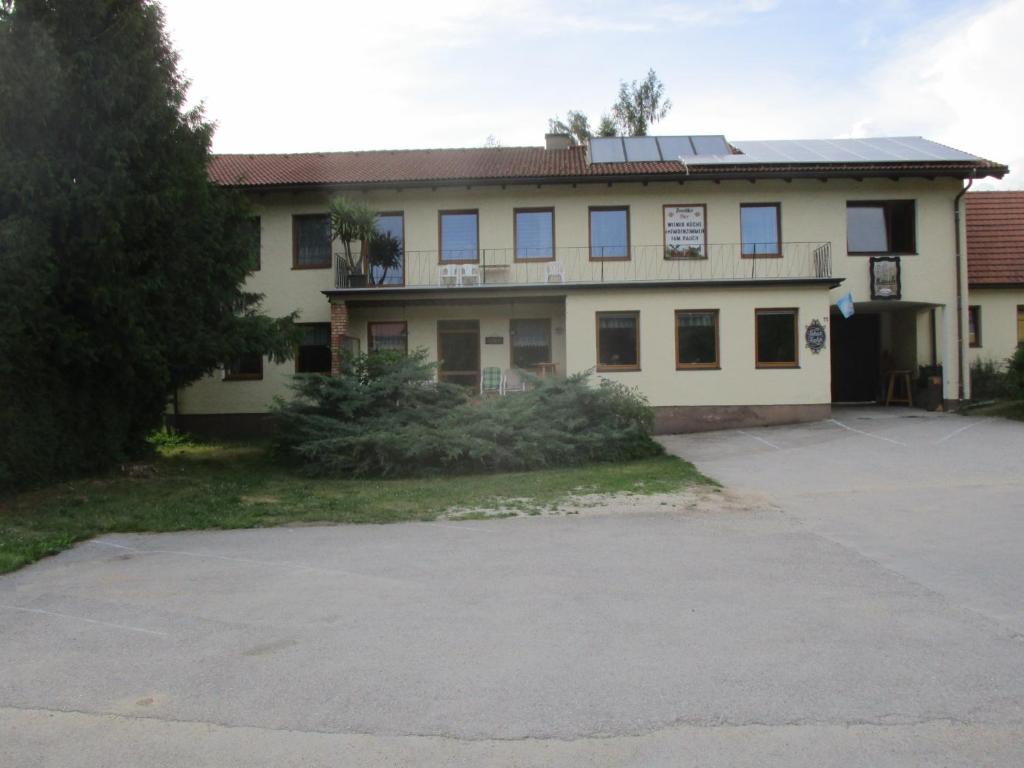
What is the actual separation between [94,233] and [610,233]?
43.0ft

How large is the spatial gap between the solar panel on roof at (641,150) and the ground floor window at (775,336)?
577cm

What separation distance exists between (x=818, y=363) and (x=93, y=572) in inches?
662

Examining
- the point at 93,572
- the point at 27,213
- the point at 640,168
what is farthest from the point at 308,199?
the point at 93,572

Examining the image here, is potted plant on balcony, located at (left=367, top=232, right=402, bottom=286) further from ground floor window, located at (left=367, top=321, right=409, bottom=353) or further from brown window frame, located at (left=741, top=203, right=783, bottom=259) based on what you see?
brown window frame, located at (left=741, top=203, right=783, bottom=259)

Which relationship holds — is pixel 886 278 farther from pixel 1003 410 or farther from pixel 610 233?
pixel 610 233

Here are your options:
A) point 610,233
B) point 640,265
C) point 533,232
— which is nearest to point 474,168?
point 533,232

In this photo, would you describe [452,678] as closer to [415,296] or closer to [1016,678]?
[1016,678]

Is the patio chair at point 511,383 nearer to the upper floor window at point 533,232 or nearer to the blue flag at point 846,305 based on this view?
the upper floor window at point 533,232

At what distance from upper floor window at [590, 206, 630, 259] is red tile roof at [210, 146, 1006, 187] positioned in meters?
1.10

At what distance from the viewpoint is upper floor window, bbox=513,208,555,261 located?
21047 millimetres

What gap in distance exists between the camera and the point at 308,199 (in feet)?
70.0

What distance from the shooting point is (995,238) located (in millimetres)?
23547

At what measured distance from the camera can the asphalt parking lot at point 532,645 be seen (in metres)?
3.54

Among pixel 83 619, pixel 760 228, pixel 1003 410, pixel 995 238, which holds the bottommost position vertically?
pixel 83 619
